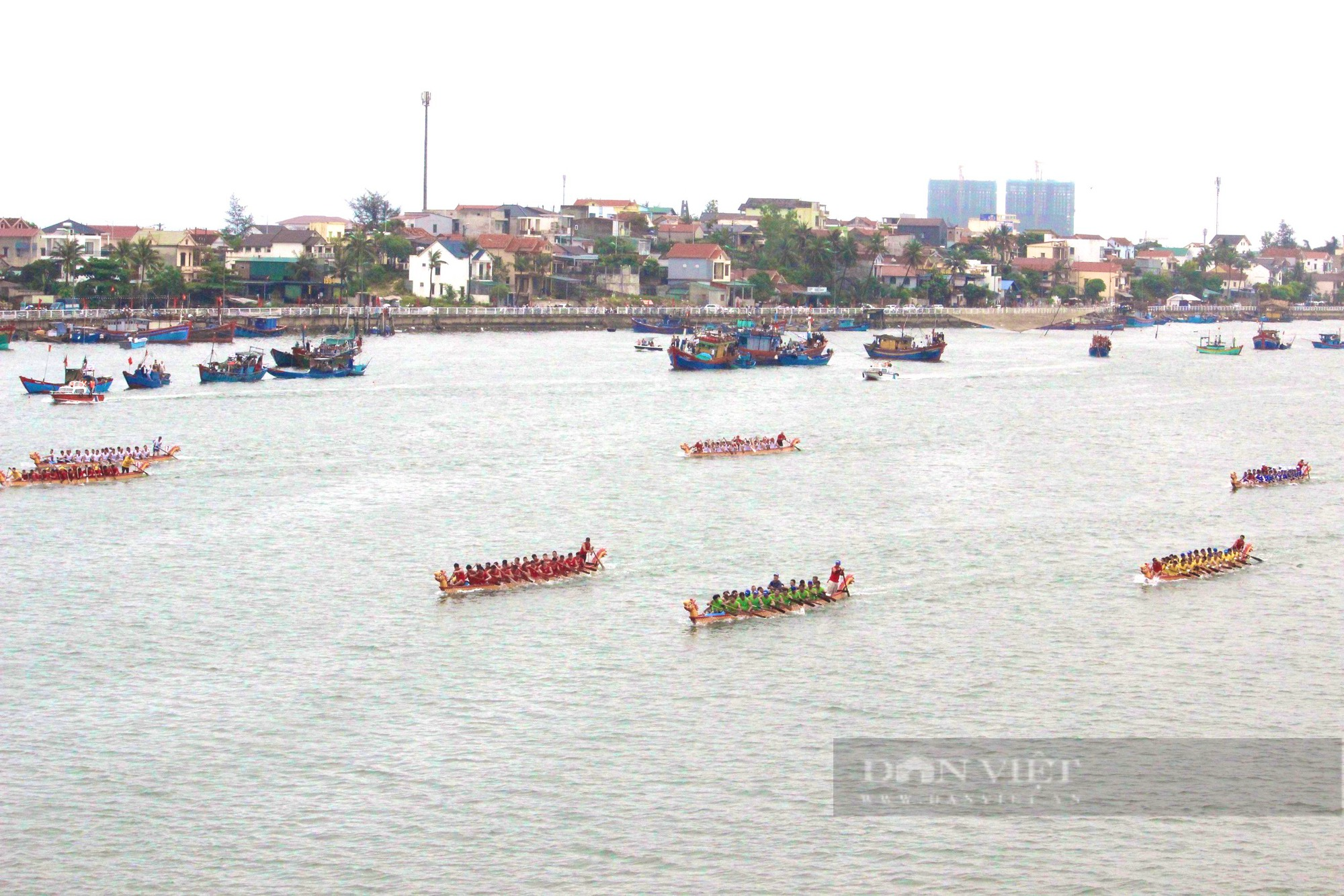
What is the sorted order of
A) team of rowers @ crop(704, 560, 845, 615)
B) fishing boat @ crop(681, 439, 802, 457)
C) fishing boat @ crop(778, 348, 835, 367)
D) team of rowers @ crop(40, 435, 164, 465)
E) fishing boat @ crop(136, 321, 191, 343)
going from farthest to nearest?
fishing boat @ crop(136, 321, 191, 343), fishing boat @ crop(778, 348, 835, 367), fishing boat @ crop(681, 439, 802, 457), team of rowers @ crop(40, 435, 164, 465), team of rowers @ crop(704, 560, 845, 615)

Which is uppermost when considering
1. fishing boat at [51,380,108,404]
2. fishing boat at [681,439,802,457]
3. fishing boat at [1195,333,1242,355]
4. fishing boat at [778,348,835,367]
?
fishing boat at [1195,333,1242,355]

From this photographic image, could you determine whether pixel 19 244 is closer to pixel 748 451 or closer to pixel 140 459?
pixel 140 459

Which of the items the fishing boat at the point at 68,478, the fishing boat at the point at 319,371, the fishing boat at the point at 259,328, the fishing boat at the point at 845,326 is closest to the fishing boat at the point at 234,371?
the fishing boat at the point at 319,371

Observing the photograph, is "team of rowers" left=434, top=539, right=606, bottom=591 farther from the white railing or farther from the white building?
the white building

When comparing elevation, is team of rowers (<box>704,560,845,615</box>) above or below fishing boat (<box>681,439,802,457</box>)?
below

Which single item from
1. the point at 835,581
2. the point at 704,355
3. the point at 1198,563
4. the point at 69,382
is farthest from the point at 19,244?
the point at 1198,563

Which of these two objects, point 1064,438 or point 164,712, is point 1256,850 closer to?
point 164,712

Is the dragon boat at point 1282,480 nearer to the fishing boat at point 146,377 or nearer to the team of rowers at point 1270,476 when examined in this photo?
the team of rowers at point 1270,476

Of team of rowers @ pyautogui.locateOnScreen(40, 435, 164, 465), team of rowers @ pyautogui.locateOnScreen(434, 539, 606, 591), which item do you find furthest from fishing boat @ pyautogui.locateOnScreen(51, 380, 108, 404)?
team of rowers @ pyautogui.locateOnScreen(434, 539, 606, 591)
